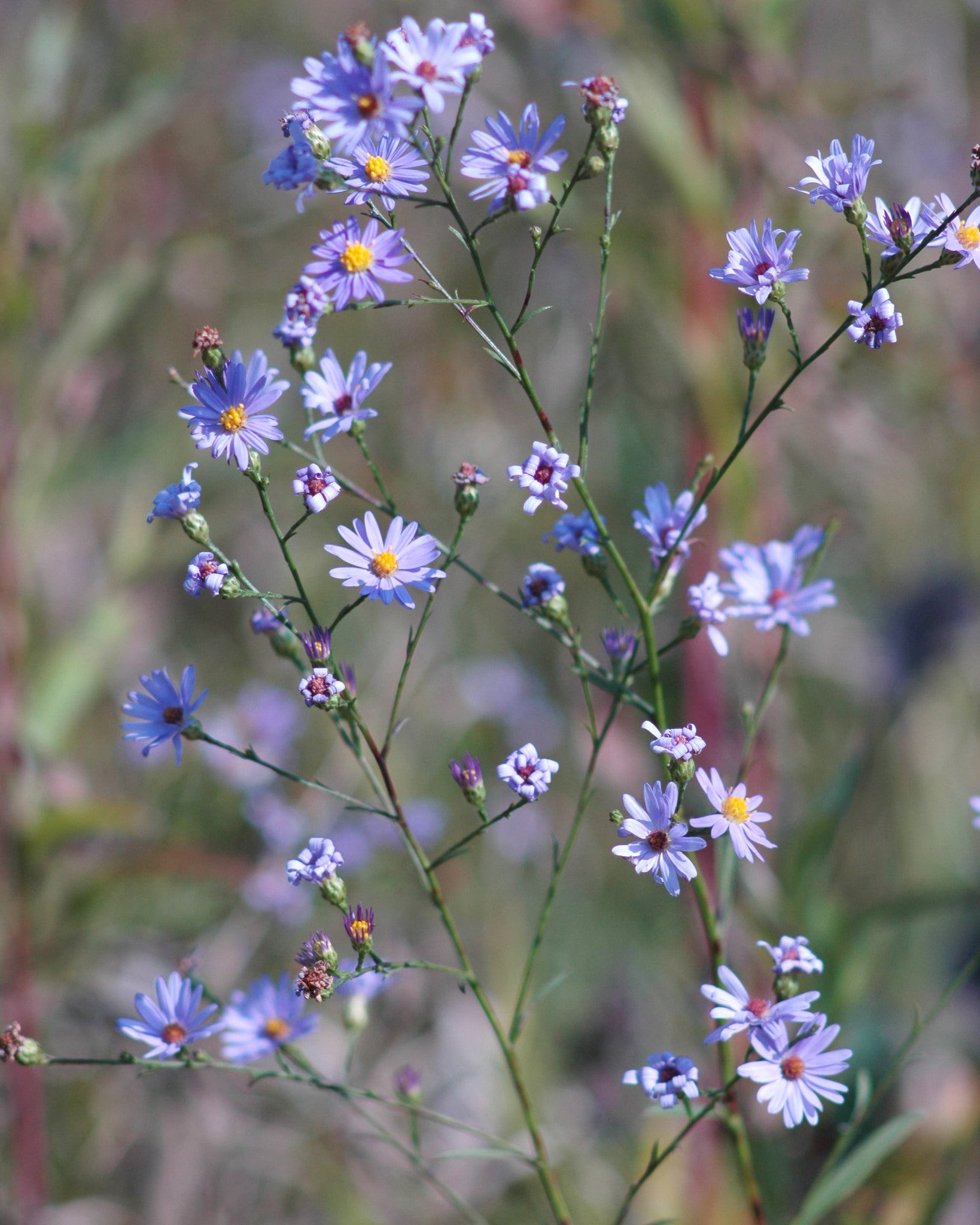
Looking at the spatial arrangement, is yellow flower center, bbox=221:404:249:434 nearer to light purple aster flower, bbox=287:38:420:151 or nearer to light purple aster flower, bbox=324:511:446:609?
light purple aster flower, bbox=324:511:446:609

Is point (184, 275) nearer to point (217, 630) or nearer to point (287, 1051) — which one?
point (217, 630)

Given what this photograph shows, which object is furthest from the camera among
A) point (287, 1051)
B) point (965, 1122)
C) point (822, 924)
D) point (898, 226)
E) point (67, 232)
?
point (67, 232)

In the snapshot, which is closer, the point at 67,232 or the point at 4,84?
the point at 67,232

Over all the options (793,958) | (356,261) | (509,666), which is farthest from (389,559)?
(509,666)

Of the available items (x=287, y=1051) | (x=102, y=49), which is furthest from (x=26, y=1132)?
(x=102, y=49)

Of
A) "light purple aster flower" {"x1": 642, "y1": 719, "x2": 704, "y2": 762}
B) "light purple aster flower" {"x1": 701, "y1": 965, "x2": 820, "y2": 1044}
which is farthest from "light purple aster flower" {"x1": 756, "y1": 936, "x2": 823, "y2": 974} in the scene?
"light purple aster flower" {"x1": 642, "y1": 719, "x2": 704, "y2": 762}

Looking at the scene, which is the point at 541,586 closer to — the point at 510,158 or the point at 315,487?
the point at 315,487

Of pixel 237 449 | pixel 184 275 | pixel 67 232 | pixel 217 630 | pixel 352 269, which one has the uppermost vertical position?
pixel 184 275

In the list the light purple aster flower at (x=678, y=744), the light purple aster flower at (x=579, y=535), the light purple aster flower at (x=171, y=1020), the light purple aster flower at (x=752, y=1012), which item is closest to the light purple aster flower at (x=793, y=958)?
the light purple aster flower at (x=752, y=1012)
